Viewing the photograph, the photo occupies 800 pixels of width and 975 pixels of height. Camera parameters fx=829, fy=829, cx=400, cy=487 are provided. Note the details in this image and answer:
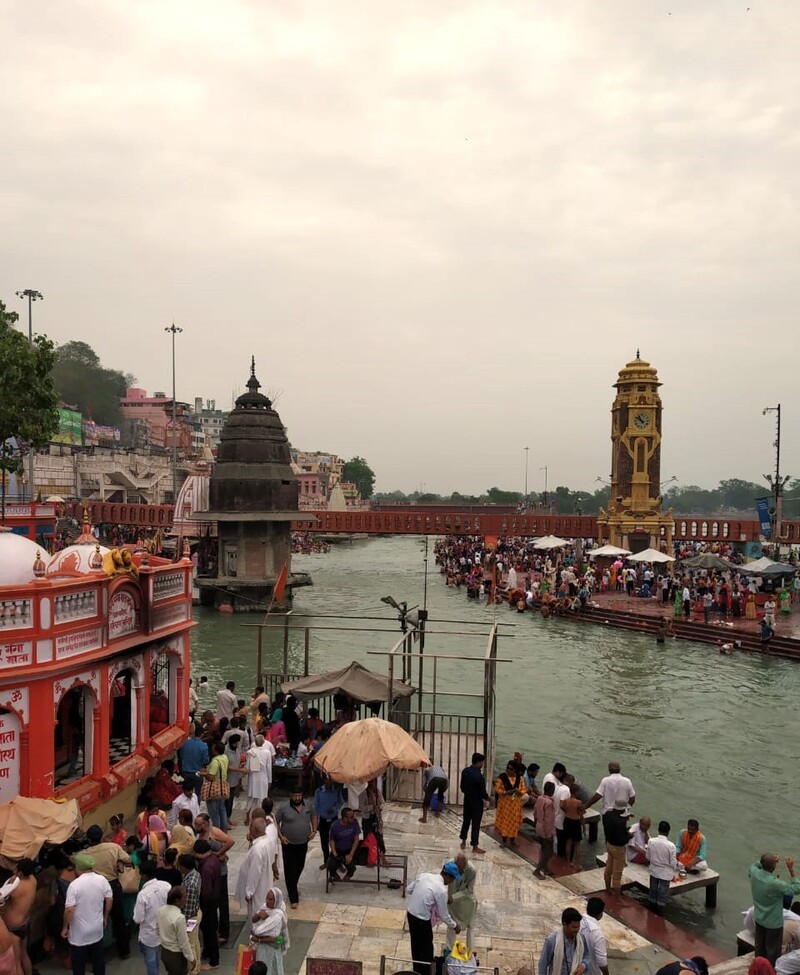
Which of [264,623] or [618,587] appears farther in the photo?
[618,587]

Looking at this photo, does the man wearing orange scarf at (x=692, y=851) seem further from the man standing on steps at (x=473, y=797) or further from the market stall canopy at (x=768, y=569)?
the market stall canopy at (x=768, y=569)

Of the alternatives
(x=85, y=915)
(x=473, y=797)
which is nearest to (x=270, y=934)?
(x=85, y=915)

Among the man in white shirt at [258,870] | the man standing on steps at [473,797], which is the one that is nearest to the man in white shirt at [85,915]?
the man in white shirt at [258,870]

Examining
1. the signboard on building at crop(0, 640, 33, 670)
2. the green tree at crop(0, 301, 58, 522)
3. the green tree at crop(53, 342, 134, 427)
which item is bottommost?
the signboard on building at crop(0, 640, 33, 670)

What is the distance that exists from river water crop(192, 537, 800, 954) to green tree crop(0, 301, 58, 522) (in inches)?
335

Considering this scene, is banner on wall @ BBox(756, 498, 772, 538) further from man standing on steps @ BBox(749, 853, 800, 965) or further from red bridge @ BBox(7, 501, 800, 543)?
man standing on steps @ BBox(749, 853, 800, 965)

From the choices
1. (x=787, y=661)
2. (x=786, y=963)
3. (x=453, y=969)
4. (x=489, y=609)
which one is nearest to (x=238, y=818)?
(x=453, y=969)

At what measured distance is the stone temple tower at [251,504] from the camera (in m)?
34.2

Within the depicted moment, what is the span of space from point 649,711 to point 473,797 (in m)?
11.3

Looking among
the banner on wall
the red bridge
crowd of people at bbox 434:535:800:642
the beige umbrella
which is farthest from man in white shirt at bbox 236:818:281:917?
the red bridge

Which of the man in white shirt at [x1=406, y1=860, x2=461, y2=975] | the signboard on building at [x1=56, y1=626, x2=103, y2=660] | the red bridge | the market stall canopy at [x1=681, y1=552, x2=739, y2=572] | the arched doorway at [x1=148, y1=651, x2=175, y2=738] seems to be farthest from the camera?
the red bridge

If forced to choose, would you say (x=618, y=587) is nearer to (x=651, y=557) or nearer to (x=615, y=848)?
(x=651, y=557)

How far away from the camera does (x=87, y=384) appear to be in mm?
111312

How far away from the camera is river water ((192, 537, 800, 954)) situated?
13016 mm
